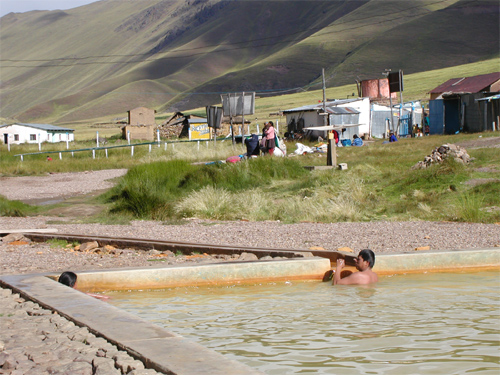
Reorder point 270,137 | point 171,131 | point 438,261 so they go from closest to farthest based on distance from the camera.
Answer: point 438,261 → point 270,137 → point 171,131

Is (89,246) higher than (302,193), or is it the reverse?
(302,193)

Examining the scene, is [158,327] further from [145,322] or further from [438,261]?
[438,261]

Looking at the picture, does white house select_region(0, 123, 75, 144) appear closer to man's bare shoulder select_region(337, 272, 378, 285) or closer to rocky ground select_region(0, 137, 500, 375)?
rocky ground select_region(0, 137, 500, 375)

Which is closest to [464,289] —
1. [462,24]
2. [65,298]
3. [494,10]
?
[65,298]

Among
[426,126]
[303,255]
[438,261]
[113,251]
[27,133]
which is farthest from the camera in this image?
[27,133]

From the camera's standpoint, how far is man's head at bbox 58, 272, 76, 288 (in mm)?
6264

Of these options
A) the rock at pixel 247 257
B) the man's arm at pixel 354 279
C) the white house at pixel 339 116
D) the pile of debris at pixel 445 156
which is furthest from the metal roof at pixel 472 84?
the man's arm at pixel 354 279

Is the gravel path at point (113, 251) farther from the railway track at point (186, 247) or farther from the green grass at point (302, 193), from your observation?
the green grass at point (302, 193)

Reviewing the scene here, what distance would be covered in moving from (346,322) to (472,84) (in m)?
45.5

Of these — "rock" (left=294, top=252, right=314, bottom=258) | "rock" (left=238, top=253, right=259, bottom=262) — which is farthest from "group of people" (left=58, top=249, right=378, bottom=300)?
"rock" (left=238, top=253, right=259, bottom=262)

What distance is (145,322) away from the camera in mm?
4414

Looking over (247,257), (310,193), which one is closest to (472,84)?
(310,193)

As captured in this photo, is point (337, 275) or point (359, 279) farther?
point (337, 275)

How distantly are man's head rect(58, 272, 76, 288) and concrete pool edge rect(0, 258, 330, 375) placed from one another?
0.37 ft
